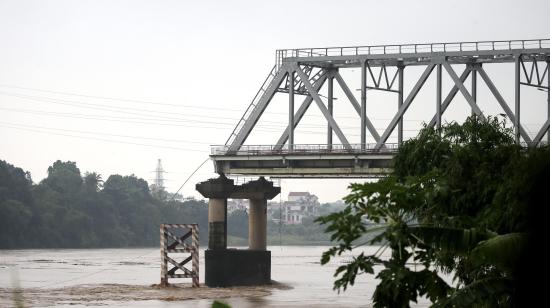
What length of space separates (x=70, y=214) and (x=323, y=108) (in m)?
99.8

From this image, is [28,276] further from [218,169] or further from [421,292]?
[421,292]

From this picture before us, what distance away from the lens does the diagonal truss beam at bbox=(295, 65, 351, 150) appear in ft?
245

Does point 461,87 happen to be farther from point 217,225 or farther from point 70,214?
point 70,214

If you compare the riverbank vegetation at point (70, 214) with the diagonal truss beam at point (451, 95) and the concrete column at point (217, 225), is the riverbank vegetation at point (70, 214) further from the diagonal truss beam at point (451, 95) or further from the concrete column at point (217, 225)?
the diagonal truss beam at point (451, 95)

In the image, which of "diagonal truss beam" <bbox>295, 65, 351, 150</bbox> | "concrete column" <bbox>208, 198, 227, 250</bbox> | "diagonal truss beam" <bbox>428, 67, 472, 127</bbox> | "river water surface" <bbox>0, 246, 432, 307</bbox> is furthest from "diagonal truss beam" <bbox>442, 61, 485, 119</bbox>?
"concrete column" <bbox>208, 198, 227, 250</bbox>

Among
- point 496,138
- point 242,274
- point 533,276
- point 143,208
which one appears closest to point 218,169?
point 242,274

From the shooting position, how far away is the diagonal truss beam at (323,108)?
74.6 m

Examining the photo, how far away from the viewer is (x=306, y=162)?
77.9 metres

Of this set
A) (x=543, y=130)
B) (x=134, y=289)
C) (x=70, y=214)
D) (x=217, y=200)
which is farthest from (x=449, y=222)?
(x=70, y=214)

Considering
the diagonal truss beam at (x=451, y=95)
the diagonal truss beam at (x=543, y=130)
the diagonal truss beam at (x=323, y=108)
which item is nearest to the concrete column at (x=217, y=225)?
the diagonal truss beam at (x=323, y=108)

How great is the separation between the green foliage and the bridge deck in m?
28.5

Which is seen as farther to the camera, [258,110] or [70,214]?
[70,214]

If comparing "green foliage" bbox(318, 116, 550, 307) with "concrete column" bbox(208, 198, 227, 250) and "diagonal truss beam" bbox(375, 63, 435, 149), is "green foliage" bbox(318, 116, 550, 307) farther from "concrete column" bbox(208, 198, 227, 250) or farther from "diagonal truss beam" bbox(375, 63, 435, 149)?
"concrete column" bbox(208, 198, 227, 250)

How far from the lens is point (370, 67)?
253ft
